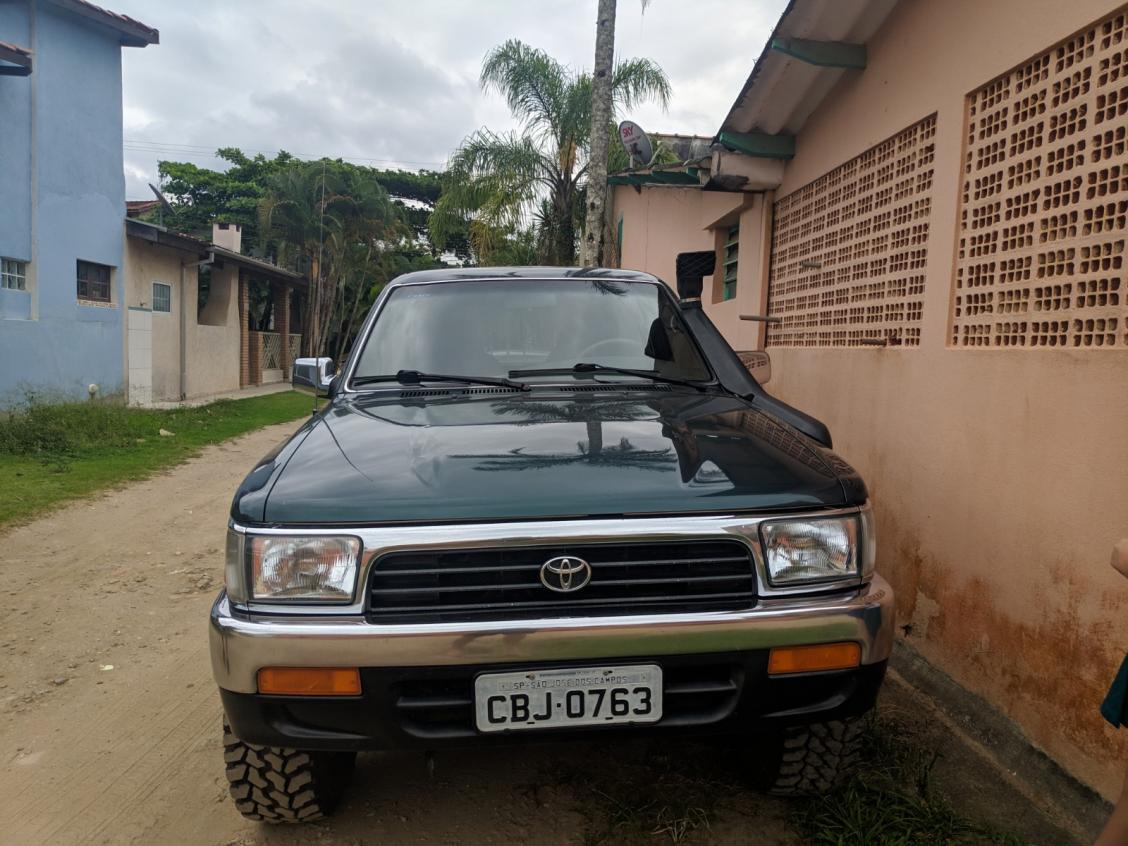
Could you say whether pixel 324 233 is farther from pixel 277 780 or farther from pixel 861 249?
pixel 277 780

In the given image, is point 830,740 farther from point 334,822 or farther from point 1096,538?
point 334,822

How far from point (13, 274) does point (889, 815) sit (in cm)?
1360

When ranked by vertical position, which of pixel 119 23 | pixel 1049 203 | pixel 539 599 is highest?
pixel 119 23

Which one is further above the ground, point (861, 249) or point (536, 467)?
point (861, 249)

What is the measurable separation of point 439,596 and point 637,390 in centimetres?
132

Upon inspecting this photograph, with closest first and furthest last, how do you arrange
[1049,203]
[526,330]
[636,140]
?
[1049,203], [526,330], [636,140]

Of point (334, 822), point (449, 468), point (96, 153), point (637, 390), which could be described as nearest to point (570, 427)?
point (449, 468)

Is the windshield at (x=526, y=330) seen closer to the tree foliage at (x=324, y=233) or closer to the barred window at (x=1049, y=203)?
the barred window at (x=1049, y=203)

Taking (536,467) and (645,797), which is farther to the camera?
(645,797)

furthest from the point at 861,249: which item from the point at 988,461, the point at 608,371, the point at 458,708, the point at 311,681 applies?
the point at 311,681

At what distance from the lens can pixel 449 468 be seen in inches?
89.5

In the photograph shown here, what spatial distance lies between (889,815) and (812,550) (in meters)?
0.96

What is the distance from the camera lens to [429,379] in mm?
3240

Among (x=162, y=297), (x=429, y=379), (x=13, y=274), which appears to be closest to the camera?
(x=429, y=379)
